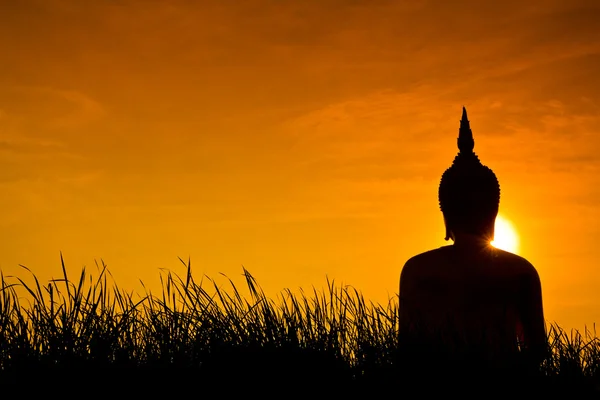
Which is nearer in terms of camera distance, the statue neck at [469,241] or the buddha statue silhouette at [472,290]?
the buddha statue silhouette at [472,290]

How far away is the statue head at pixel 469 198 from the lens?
610 centimetres

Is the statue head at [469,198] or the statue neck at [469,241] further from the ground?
the statue head at [469,198]

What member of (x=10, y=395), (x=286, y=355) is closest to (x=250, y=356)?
(x=286, y=355)

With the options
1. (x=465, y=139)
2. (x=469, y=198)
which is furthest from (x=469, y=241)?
(x=465, y=139)

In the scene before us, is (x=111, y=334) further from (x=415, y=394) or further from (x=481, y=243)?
(x=481, y=243)

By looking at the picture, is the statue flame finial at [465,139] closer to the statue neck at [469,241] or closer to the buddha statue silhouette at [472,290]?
the buddha statue silhouette at [472,290]

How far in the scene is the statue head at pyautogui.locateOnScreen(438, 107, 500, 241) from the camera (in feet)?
20.0

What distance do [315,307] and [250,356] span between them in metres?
0.63

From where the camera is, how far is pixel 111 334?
5.52m

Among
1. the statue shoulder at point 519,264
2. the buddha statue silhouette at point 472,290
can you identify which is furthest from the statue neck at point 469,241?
the statue shoulder at point 519,264

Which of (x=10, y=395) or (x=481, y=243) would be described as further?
(x=481, y=243)

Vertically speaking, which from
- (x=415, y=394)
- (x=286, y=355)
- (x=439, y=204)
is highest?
(x=439, y=204)

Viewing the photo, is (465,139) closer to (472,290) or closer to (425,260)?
(425,260)

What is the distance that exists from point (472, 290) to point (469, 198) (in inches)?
26.0
